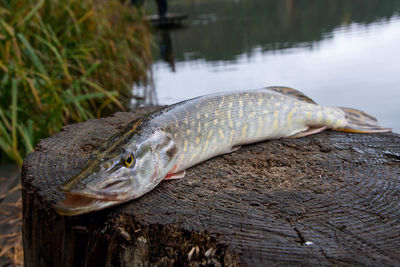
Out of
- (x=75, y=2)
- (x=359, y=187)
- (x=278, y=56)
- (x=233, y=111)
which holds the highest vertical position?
(x=75, y=2)

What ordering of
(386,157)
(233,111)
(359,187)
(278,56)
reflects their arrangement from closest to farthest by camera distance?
(359,187)
(386,157)
(233,111)
(278,56)

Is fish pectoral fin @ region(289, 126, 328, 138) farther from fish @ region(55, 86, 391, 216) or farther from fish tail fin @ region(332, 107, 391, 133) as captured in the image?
fish tail fin @ region(332, 107, 391, 133)

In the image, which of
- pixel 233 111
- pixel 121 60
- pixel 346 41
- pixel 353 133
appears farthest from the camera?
pixel 346 41

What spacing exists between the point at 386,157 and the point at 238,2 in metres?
27.6

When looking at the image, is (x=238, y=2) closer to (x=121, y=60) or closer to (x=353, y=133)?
(x=121, y=60)

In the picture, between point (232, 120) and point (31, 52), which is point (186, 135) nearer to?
point (232, 120)

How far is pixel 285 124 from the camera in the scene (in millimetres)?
2678

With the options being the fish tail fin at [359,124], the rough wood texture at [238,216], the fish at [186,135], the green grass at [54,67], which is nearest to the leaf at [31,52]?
the green grass at [54,67]

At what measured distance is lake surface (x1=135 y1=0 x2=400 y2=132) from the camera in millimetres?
8055

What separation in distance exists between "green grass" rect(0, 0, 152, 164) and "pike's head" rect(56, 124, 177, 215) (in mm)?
2201

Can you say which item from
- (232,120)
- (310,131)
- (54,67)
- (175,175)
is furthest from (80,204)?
(54,67)

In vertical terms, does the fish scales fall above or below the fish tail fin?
above

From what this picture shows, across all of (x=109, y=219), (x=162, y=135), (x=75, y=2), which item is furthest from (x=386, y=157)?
(x=75, y=2)

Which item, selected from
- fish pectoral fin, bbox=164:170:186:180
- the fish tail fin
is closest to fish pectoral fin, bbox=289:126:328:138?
the fish tail fin
